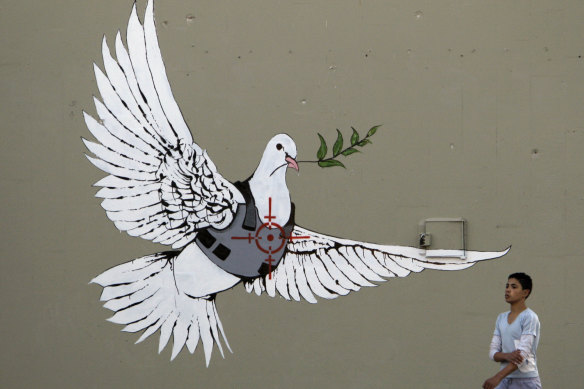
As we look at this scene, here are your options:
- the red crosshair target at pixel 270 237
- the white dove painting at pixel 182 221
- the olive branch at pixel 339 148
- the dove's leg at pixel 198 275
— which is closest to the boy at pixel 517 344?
the white dove painting at pixel 182 221

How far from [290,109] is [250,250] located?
1069 mm

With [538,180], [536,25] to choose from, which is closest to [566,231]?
[538,180]

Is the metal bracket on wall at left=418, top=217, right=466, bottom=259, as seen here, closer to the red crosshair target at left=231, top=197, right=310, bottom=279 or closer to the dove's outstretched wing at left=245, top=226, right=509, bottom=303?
the dove's outstretched wing at left=245, top=226, right=509, bottom=303

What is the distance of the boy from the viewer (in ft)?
16.9

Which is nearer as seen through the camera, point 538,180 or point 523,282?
point 523,282

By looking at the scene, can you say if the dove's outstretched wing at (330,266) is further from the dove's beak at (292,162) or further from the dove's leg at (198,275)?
the dove's beak at (292,162)

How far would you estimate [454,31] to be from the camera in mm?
6422

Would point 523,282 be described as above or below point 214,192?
below

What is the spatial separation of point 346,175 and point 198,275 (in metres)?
1.31

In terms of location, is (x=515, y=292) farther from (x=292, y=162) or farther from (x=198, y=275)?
(x=198, y=275)

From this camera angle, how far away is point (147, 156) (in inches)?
259

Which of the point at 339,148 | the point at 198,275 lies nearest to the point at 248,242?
the point at 198,275

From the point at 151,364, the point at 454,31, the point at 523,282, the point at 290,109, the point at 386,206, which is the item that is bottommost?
the point at 151,364

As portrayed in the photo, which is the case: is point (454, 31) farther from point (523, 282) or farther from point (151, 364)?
point (151, 364)
